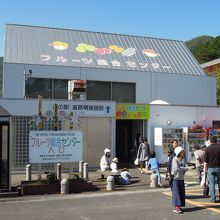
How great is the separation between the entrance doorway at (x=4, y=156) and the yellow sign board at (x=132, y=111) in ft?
26.6

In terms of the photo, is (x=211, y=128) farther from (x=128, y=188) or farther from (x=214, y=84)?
(x=128, y=188)

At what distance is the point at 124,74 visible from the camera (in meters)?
24.1

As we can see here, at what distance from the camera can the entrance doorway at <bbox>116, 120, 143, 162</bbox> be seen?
72.5 ft

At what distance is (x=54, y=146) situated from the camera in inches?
533

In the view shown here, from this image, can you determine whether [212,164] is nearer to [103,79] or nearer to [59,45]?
[103,79]

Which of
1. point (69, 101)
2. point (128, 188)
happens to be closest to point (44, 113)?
point (69, 101)

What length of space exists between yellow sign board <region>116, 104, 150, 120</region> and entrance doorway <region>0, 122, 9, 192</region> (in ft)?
26.6

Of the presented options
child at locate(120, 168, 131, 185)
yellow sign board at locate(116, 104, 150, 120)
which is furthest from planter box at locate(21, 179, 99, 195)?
yellow sign board at locate(116, 104, 150, 120)

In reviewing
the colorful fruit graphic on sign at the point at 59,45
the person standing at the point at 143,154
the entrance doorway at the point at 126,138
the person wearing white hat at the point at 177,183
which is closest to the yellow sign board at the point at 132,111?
the entrance doorway at the point at 126,138

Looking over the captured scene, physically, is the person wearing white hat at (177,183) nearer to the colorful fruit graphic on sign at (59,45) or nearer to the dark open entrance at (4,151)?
the dark open entrance at (4,151)

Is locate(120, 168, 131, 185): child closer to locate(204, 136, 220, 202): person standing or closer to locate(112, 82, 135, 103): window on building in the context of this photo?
locate(204, 136, 220, 202): person standing

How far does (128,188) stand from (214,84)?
15.4m

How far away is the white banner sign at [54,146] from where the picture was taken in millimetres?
13344

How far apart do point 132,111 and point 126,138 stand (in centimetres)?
363
